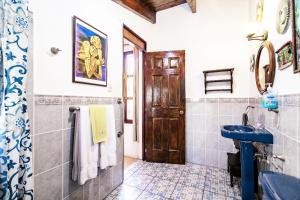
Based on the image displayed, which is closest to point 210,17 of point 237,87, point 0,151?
point 237,87

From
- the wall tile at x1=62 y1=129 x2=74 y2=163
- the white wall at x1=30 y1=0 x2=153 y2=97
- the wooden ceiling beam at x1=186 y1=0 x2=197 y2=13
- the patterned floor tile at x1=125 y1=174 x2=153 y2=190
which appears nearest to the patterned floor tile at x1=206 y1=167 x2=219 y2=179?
the patterned floor tile at x1=125 y1=174 x2=153 y2=190

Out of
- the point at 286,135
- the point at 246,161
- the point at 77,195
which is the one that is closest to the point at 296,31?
the point at 286,135

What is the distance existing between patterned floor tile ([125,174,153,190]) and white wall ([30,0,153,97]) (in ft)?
4.04

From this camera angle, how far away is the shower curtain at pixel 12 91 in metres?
0.82

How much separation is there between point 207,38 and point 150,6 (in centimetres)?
120

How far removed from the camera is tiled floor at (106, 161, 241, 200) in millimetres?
1940

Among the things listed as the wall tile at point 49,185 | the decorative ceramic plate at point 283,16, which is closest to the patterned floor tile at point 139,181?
the wall tile at point 49,185

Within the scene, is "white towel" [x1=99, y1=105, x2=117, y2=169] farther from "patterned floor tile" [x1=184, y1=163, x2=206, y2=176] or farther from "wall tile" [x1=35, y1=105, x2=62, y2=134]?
"patterned floor tile" [x1=184, y1=163, x2=206, y2=176]

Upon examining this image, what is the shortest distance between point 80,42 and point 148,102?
1734 mm

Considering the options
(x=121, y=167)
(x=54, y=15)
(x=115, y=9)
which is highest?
(x=115, y=9)

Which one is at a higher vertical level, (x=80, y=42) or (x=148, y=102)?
(x=80, y=42)

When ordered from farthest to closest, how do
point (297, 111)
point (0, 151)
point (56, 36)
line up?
point (56, 36) → point (297, 111) → point (0, 151)

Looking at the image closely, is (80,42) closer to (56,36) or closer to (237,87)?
(56,36)

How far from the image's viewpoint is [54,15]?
4.26 feet
